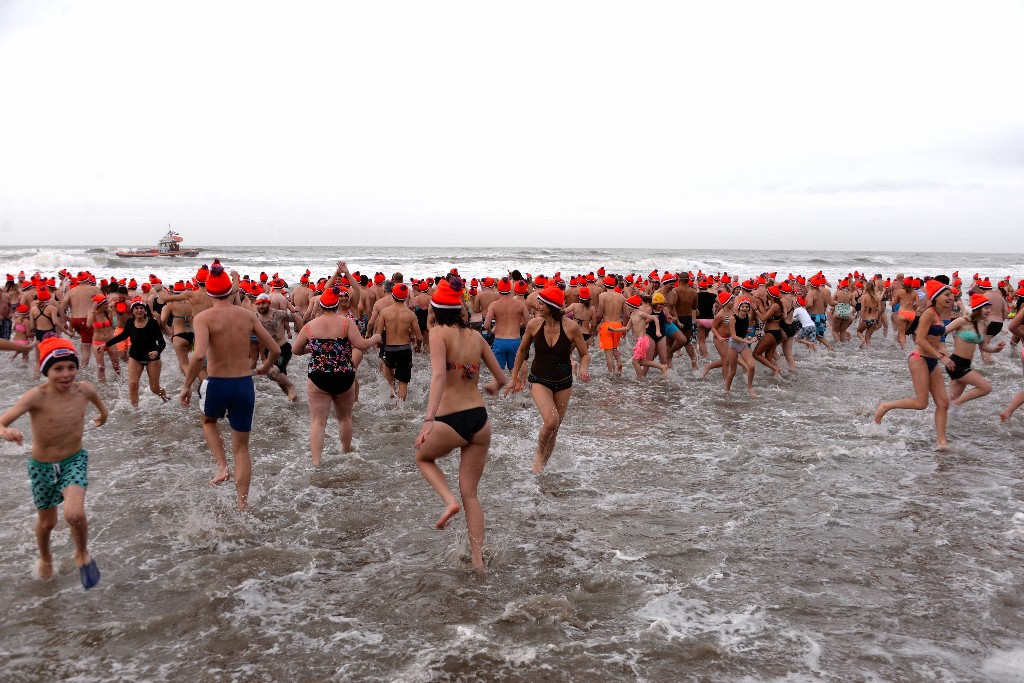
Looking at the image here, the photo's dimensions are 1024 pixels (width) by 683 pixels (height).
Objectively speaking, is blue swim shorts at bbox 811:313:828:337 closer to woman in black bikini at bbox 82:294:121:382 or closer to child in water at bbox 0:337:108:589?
woman in black bikini at bbox 82:294:121:382

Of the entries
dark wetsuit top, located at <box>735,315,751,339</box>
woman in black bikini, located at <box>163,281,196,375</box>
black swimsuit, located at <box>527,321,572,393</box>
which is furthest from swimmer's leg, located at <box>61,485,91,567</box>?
dark wetsuit top, located at <box>735,315,751,339</box>

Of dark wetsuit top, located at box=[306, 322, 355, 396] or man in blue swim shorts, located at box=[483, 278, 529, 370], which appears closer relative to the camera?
dark wetsuit top, located at box=[306, 322, 355, 396]

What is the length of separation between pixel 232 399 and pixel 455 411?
6.98 feet

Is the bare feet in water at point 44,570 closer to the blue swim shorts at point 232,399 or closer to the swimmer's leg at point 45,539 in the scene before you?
the swimmer's leg at point 45,539

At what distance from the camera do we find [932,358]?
23.5 ft

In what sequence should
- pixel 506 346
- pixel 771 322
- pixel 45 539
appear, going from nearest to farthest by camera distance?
1. pixel 45 539
2. pixel 506 346
3. pixel 771 322

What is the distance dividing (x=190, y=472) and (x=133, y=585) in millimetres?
2436

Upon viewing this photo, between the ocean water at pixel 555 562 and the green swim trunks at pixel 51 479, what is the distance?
0.60m

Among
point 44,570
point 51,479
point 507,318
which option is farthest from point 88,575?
point 507,318

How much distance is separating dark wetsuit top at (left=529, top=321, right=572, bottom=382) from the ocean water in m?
1.02

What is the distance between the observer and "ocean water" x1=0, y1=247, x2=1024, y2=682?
11.9 feet

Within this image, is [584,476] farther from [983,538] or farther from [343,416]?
[983,538]

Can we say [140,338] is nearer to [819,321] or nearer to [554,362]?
[554,362]

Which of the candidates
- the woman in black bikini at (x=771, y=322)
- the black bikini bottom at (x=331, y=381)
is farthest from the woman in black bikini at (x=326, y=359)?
the woman in black bikini at (x=771, y=322)
